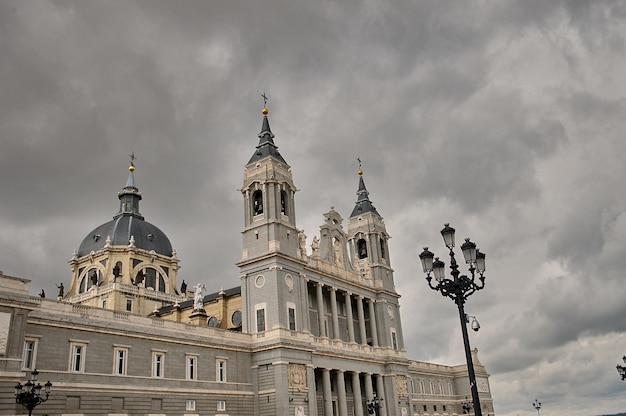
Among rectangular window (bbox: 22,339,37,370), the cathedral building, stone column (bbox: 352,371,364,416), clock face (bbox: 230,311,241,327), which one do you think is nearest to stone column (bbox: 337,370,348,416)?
the cathedral building

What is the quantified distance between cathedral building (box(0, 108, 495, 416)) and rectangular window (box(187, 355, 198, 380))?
8 cm

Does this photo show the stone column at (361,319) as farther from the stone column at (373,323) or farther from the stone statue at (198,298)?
the stone statue at (198,298)

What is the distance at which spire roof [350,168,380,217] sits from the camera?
252 feet

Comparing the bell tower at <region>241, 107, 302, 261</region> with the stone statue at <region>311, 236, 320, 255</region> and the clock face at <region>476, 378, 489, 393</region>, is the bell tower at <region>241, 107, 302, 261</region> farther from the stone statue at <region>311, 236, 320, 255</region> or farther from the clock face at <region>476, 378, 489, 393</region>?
the clock face at <region>476, 378, 489, 393</region>

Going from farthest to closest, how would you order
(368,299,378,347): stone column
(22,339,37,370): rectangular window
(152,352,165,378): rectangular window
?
(368,299,378,347): stone column, (152,352,165,378): rectangular window, (22,339,37,370): rectangular window

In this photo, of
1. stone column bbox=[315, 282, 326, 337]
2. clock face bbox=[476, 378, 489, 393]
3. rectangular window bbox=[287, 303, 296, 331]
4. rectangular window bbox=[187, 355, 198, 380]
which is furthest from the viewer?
clock face bbox=[476, 378, 489, 393]

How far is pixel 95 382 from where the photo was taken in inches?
1566

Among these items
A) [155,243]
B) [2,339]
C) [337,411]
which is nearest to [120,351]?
[2,339]

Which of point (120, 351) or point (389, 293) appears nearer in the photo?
point (120, 351)

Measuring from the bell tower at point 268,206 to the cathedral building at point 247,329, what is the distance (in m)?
0.13

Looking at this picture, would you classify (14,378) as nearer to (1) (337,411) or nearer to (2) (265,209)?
(2) (265,209)

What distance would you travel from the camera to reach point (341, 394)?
59.2 meters

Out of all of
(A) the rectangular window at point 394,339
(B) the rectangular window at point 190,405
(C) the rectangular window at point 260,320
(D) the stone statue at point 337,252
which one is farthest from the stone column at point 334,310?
(B) the rectangular window at point 190,405

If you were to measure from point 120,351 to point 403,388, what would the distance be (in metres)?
35.7
